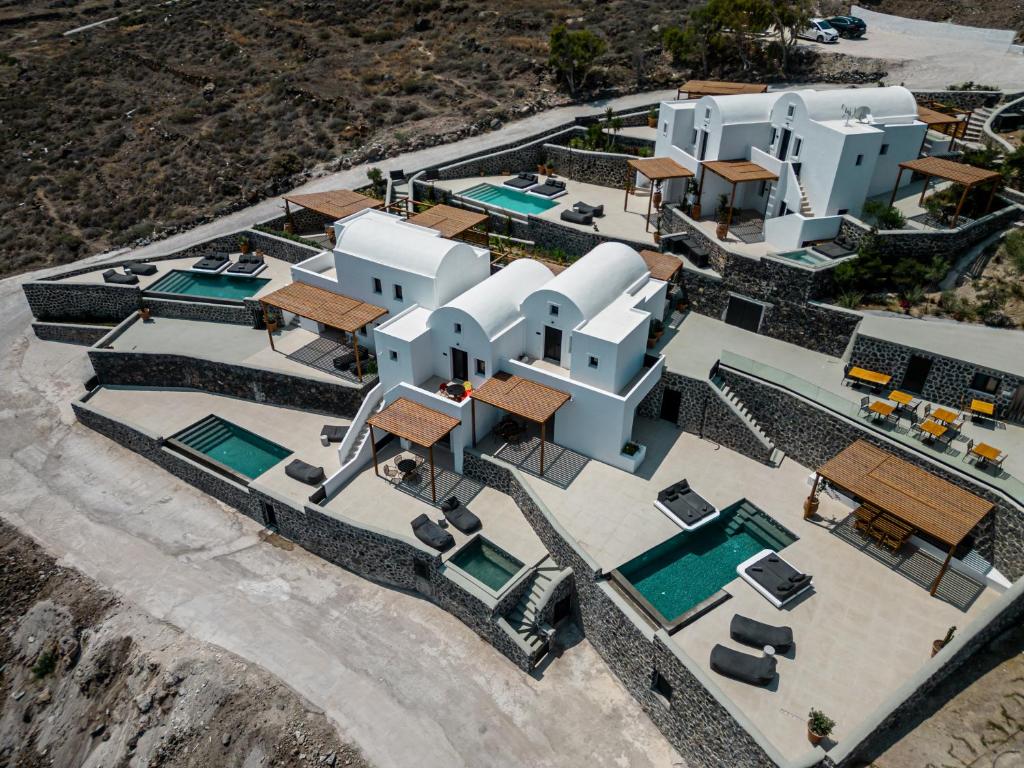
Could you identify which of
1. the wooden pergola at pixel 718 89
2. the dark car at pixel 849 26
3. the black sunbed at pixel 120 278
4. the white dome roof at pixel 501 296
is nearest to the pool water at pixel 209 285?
the black sunbed at pixel 120 278

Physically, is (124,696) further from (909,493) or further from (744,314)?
(744,314)

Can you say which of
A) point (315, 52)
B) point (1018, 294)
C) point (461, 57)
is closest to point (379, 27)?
point (315, 52)

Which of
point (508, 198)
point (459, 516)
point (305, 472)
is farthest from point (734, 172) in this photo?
point (305, 472)

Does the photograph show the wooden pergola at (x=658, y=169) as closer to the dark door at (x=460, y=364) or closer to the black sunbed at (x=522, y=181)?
the black sunbed at (x=522, y=181)

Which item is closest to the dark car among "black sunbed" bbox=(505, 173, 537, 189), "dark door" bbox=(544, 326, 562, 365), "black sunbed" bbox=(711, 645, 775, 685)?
"black sunbed" bbox=(505, 173, 537, 189)

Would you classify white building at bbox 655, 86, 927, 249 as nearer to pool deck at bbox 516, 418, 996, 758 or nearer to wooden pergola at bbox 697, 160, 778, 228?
wooden pergola at bbox 697, 160, 778, 228

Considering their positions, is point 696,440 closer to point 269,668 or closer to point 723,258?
point 723,258
